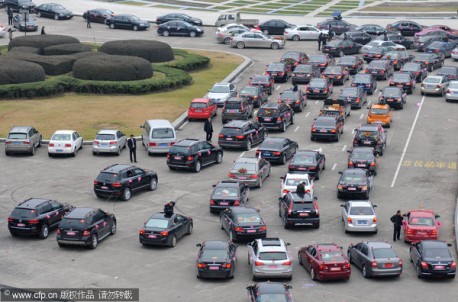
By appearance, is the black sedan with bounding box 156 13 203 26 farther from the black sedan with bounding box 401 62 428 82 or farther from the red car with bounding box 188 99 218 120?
the red car with bounding box 188 99 218 120

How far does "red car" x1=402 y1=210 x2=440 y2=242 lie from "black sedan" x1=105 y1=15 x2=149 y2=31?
195 ft

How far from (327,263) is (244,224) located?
6005 millimetres

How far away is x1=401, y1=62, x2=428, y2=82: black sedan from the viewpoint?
77.6 metres

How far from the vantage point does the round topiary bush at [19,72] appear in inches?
2746

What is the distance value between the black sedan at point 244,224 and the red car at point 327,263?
417 cm

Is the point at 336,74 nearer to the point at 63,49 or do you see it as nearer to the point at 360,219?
the point at 63,49

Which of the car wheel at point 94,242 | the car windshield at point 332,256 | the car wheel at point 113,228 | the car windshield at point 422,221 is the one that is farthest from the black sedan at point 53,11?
the car windshield at point 332,256

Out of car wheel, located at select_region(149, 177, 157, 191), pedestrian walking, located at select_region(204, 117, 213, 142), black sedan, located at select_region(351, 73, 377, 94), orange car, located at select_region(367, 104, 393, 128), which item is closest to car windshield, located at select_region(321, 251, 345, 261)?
car wheel, located at select_region(149, 177, 157, 191)

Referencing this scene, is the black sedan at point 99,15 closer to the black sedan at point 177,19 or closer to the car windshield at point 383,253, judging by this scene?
the black sedan at point 177,19

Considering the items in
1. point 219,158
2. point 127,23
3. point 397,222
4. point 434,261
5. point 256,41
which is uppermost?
point 434,261

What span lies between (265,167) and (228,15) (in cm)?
5282

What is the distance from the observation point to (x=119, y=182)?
48.8m

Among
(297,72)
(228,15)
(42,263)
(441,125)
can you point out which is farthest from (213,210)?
(228,15)

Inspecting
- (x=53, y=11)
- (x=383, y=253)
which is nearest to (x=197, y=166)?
(x=383, y=253)
